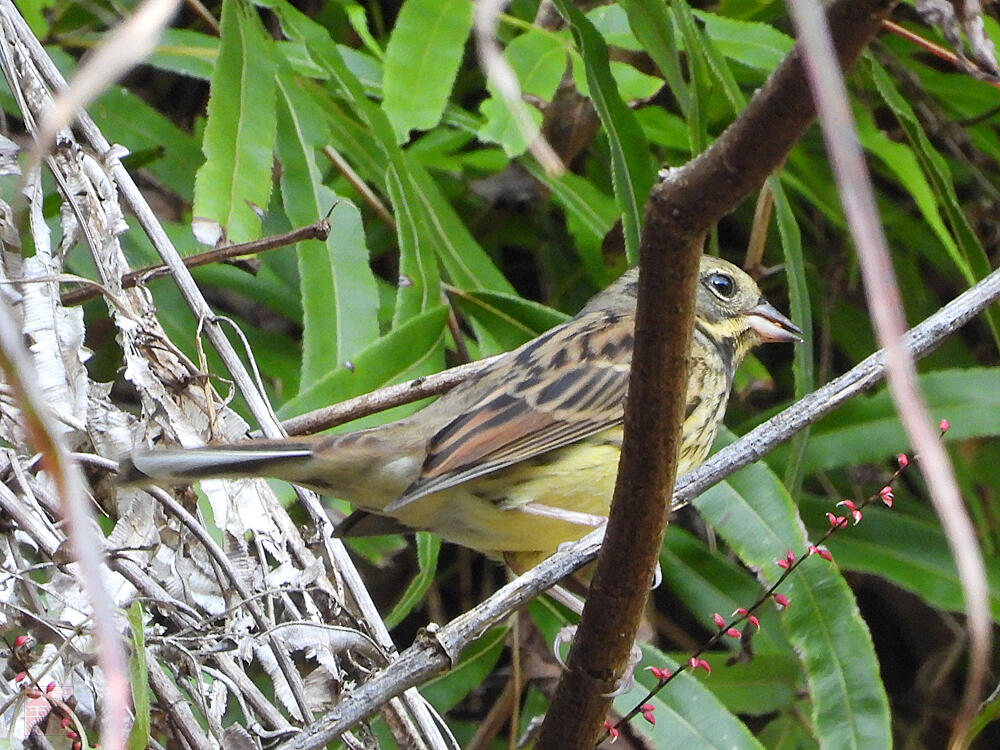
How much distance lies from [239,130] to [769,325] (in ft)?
4.51

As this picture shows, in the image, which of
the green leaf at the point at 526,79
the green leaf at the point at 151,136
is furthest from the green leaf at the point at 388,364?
the green leaf at the point at 151,136

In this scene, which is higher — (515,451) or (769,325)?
(769,325)

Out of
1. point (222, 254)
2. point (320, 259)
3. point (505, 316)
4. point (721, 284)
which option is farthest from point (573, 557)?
point (721, 284)

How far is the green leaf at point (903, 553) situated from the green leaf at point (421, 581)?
105 centimetres

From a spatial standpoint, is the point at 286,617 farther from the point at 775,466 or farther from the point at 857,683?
the point at 775,466

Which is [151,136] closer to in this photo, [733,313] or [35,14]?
[35,14]

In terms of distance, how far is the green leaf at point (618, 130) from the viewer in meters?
2.84

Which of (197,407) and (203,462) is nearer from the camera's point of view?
(203,462)

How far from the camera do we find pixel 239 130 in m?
2.82

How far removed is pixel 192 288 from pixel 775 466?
1.62 meters

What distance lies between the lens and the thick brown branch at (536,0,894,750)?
3.46 feet

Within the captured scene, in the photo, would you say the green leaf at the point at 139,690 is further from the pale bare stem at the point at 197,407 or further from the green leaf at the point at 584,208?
the green leaf at the point at 584,208

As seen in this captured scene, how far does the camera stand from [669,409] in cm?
147

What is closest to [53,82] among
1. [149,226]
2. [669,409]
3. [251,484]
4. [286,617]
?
[149,226]
